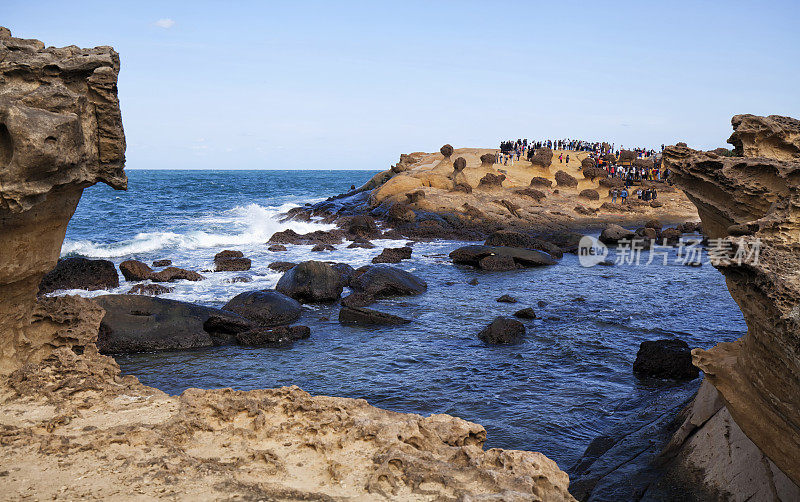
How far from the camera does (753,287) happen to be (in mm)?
5277

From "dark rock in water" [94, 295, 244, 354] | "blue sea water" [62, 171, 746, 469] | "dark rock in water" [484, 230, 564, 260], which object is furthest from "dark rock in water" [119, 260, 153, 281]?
"dark rock in water" [484, 230, 564, 260]

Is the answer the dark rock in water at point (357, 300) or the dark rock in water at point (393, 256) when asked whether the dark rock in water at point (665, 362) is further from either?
the dark rock in water at point (393, 256)

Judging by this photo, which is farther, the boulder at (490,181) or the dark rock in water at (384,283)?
the boulder at (490,181)

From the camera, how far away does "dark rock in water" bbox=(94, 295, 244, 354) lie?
43.7 feet

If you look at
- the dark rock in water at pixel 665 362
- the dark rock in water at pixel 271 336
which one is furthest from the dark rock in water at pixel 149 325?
the dark rock in water at pixel 665 362

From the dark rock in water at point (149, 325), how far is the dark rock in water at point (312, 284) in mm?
3515

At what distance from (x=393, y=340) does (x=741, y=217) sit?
9.35 meters

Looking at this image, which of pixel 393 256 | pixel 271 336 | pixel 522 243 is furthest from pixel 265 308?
pixel 522 243

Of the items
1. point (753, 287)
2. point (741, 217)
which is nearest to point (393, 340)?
point (741, 217)

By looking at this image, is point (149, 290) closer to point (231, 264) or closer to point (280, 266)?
point (231, 264)

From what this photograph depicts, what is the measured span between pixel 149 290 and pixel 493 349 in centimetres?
1139

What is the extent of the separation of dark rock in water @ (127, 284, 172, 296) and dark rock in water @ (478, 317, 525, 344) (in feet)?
34.3

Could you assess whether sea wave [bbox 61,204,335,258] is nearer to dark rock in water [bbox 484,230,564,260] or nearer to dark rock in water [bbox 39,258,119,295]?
dark rock in water [bbox 39,258,119,295]

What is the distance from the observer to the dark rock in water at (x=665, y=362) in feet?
39.2
